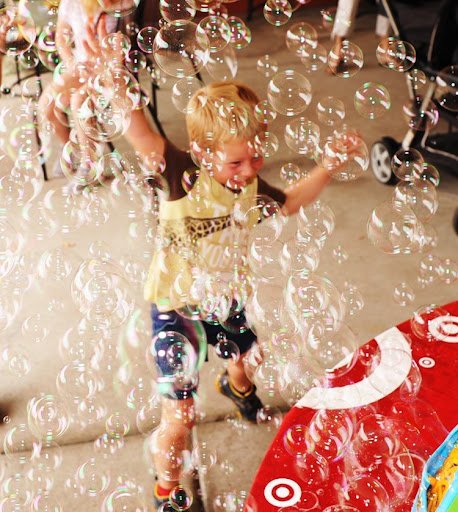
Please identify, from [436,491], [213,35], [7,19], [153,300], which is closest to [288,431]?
[436,491]

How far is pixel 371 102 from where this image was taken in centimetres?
229

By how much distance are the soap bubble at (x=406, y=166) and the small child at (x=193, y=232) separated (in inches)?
17.5

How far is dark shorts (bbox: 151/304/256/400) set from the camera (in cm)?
171

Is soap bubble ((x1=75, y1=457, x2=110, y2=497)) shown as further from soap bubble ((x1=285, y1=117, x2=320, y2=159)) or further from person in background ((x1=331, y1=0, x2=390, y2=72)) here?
person in background ((x1=331, y1=0, x2=390, y2=72))

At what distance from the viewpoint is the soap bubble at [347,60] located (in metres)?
2.31

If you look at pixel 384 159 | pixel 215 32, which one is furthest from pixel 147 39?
pixel 384 159

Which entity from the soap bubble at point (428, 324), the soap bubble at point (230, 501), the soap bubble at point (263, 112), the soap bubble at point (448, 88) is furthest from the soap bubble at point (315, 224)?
the soap bubble at point (448, 88)

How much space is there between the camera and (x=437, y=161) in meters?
3.21

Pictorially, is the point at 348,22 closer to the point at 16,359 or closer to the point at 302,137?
the point at 302,137

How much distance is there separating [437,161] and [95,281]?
74.2 inches

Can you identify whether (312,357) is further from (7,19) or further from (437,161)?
(437,161)

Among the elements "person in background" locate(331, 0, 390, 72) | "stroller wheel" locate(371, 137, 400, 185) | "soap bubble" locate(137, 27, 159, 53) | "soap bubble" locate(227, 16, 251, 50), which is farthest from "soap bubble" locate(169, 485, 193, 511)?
"person in background" locate(331, 0, 390, 72)

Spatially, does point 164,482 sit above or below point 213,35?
below

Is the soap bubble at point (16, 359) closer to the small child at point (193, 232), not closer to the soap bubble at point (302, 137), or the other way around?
the small child at point (193, 232)
